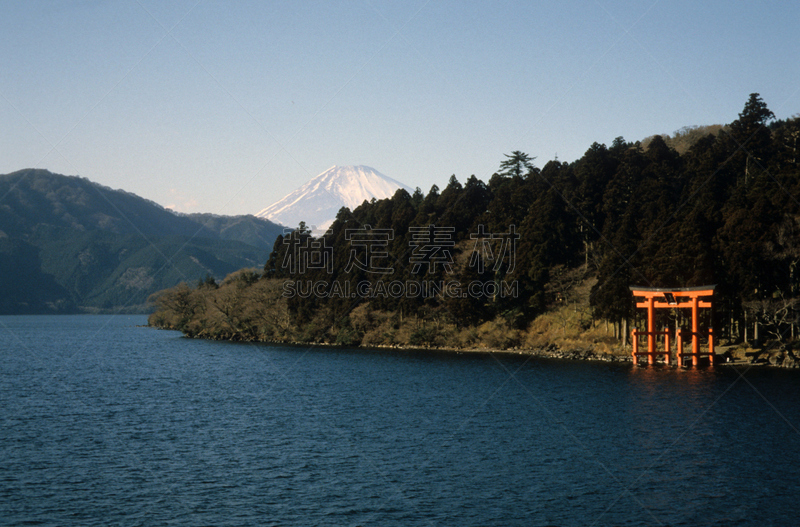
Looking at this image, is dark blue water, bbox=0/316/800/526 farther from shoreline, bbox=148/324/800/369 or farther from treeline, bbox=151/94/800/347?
treeline, bbox=151/94/800/347

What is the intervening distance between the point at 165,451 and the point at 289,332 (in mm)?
54968

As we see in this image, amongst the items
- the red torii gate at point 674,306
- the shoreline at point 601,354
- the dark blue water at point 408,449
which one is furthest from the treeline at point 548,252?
the dark blue water at point 408,449

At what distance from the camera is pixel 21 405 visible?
112ft

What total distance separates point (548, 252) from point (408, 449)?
131 ft

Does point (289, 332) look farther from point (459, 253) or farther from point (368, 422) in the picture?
point (368, 422)

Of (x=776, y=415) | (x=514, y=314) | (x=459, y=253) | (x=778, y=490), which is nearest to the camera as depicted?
(x=778, y=490)

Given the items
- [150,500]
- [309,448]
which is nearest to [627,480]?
[309,448]

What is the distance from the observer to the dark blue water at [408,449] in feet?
57.0

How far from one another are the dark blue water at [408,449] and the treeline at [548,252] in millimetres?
8440

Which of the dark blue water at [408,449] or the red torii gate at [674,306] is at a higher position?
the red torii gate at [674,306]

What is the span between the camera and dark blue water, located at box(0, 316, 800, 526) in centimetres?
1736

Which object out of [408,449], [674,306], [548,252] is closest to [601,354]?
[674,306]

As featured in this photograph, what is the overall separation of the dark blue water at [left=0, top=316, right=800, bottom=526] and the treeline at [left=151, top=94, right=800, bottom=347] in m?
8.44

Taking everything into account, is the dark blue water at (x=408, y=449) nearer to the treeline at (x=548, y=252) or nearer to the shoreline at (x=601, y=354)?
the shoreline at (x=601, y=354)
